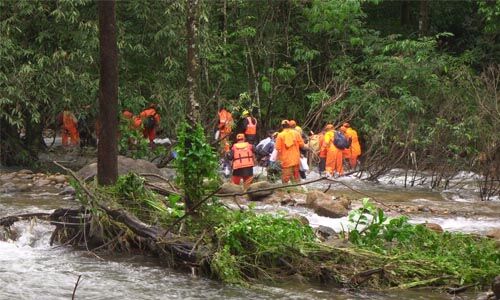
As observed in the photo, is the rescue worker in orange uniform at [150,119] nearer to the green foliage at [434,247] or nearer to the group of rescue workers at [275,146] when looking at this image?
the group of rescue workers at [275,146]

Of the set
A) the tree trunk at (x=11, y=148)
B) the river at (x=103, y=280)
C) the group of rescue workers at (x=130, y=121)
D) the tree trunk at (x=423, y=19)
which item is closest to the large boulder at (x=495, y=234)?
the river at (x=103, y=280)

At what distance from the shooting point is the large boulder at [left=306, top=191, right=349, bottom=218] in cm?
1372

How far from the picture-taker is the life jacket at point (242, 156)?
635 inches

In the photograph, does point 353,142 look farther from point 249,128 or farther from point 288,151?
point 288,151

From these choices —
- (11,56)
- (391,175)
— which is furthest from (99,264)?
(391,175)

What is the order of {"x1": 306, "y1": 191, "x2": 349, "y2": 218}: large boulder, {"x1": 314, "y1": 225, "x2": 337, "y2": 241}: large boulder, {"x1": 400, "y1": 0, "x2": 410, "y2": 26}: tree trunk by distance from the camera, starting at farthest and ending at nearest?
{"x1": 400, "y1": 0, "x2": 410, "y2": 26}: tree trunk → {"x1": 306, "y1": 191, "x2": 349, "y2": 218}: large boulder → {"x1": 314, "y1": 225, "x2": 337, "y2": 241}: large boulder

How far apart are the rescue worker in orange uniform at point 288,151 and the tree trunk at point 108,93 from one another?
5.97 meters

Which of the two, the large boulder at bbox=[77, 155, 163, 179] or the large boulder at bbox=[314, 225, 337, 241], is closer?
the large boulder at bbox=[314, 225, 337, 241]

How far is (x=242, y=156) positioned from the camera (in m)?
16.2

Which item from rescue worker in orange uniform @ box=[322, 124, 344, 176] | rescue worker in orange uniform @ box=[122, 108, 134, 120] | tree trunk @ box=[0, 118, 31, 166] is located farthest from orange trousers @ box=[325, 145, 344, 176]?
tree trunk @ box=[0, 118, 31, 166]

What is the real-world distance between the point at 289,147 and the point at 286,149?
0.09 meters

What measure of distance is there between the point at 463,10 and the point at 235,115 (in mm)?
10591

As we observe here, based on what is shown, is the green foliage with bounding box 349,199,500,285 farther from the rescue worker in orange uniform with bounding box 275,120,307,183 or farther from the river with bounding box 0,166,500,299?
the rescue worker in orange uniform with bounding box 275,120,307,183

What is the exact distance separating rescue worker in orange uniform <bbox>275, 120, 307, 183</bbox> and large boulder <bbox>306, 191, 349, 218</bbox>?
247cm
